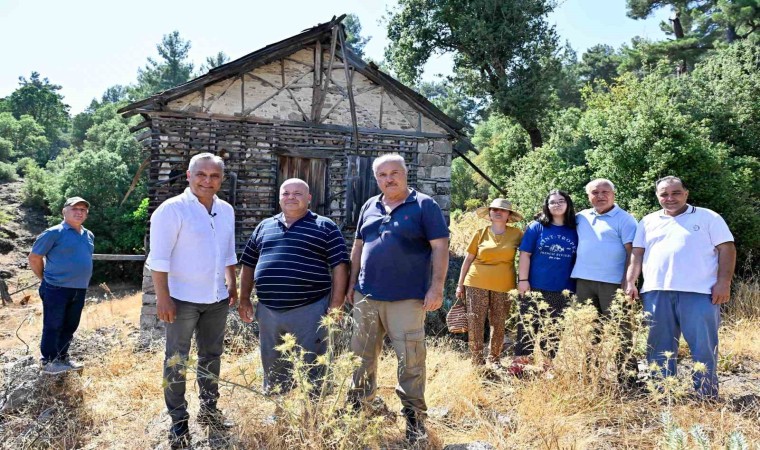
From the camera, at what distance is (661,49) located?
17422mm

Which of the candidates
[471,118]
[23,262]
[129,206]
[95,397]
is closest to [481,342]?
[95,397]

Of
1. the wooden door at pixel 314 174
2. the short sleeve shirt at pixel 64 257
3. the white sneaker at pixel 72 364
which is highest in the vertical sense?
the wooden door at pixel 314 174

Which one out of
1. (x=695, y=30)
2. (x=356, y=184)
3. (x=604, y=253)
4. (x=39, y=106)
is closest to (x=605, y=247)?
(x=604, y=253)

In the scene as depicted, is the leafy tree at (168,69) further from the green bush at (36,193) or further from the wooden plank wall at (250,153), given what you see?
the wooden plank wall at (250,153)

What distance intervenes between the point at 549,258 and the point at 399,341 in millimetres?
1831

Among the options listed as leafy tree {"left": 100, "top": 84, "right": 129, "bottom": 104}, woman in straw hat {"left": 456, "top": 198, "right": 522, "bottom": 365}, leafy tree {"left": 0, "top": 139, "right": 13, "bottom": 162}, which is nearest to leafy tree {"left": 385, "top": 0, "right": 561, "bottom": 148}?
woman in straw hat {"left": 456, "top": 198, "right": 522, "bottom": 365}

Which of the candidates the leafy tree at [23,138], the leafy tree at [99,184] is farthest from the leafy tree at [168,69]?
the leafy tree at [99,184]

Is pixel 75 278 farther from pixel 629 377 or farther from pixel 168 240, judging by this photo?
pixel 629 377

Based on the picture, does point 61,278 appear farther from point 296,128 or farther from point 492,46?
point 492,46

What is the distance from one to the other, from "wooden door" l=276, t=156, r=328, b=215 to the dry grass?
3717 mm

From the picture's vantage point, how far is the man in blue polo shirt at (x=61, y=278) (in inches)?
182

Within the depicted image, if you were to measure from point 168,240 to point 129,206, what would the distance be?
21.1 meters

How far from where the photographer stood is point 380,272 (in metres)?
3.25

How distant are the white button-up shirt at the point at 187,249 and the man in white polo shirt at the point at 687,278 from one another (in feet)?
10.6
